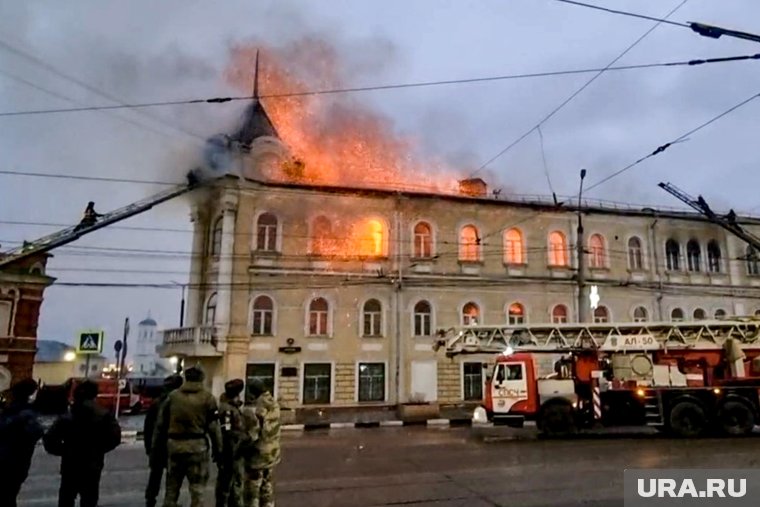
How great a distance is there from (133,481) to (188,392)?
5.22 m

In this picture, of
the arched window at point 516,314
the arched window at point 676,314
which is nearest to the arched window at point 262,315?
the arched window at point 516,314

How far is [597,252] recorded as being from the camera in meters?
30.6

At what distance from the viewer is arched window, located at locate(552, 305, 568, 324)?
95.2 ft

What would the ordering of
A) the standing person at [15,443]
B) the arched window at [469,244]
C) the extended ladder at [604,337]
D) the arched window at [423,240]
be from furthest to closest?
the arched window at [469,244] → the arched window at [423,240] → the extended ladder at [604,337] → the standing person at [15,443]

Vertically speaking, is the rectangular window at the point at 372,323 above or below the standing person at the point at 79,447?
above

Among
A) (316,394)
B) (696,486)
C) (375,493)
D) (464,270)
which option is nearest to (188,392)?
(375,493)

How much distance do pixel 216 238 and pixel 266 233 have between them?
2498mm

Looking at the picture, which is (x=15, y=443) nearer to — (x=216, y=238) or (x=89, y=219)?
(x=89, y=219)

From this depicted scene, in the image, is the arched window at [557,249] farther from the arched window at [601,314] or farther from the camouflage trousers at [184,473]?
the camouflage trousers at [184,473]

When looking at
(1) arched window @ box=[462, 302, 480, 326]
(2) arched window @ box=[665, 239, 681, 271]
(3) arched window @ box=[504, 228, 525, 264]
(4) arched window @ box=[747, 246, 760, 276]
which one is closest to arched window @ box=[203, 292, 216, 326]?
(1) arched window @ box=[462, 302, 480, 326]

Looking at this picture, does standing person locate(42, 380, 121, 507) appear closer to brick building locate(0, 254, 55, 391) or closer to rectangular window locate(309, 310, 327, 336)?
rectangular window locate(309, 310, 327, 336)

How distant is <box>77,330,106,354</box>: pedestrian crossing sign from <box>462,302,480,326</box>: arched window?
16486 millimetres

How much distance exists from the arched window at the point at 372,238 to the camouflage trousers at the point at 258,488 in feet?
68.1

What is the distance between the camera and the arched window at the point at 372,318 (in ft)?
87.8
